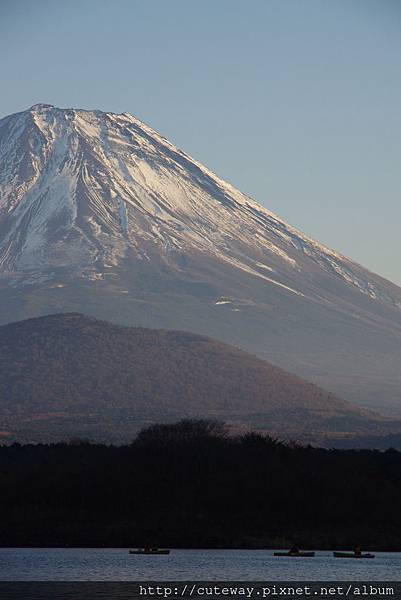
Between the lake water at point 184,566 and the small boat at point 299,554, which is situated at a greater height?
the small boat at point 299,554

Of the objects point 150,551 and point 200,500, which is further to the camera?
point 200,500

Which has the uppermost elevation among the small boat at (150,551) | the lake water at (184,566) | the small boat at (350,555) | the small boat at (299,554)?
the small boat at (350,555)

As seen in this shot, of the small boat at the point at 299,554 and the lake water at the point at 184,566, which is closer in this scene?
the lake water at the point at 184,566

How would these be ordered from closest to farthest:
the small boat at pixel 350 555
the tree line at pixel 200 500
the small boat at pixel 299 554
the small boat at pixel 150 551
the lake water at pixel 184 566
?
the lake water at pixel 184 566 → the small boat at pixel 350 555 → the small boat at pixel 150 551 → the small boat at pixel 299 554 → the tree line at pixel 200 500

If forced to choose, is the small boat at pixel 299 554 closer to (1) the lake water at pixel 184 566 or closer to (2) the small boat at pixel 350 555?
(1) the lake water at pixel 184 566

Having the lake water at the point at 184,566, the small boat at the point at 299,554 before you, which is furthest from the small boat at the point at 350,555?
the small boat at the point at 299,554

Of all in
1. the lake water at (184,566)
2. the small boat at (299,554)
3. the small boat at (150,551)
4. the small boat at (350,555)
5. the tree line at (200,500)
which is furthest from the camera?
the tree line at (200,500)

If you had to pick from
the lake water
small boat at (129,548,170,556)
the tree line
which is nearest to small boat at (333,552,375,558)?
the lake water

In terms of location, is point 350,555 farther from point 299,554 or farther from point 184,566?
point 184,566

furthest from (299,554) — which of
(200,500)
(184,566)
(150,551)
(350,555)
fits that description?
(200,500)

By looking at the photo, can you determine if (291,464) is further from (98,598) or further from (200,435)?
(98,598)
